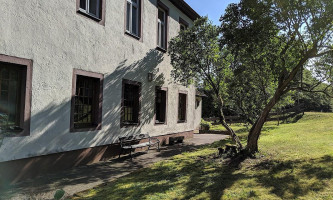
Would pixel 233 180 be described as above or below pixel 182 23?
below

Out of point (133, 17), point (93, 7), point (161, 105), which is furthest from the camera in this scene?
point (161, 105)

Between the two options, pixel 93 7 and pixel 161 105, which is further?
pixel 161 105

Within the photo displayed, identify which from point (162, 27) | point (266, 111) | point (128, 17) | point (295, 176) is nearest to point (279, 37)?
point (266, 111)

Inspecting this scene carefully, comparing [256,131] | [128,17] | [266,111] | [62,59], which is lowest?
[256,131]

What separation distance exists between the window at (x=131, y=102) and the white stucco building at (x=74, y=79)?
0.04m

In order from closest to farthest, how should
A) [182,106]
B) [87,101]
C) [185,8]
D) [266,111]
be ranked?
[266,111]
[87,101]
[185,8]
[182,106]

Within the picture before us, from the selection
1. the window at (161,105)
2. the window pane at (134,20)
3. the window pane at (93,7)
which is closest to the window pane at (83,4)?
the window pane at (93,7)

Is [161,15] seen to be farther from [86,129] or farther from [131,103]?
[86,129]

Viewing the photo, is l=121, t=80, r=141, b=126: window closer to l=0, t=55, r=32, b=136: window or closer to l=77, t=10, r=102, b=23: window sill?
l=77, t=10, r=102, b=23: window sill

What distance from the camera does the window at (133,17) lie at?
10133 millimetres

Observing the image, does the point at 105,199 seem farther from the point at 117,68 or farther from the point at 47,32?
the point at 117,68

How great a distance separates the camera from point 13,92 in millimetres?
Answer: 6168

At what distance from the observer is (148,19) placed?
11.1 meters

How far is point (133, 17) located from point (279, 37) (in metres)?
5.77
